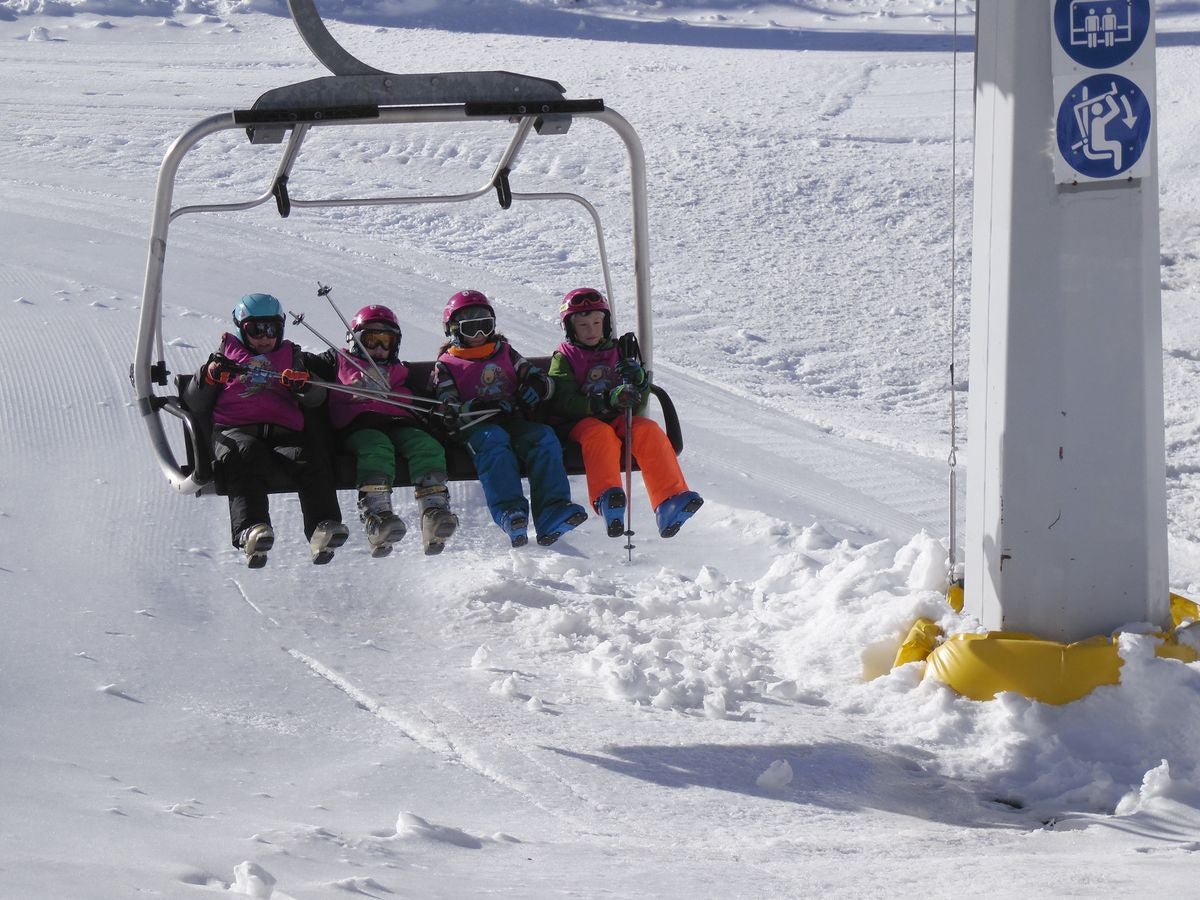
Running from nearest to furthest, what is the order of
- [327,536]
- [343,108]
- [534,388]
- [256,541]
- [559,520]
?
1. [343,108]
2. [256,541]
3. [327,536]
4. [559,520]
5. [534,388]

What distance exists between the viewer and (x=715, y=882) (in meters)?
4.38

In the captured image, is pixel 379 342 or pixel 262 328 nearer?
pixel 262 328

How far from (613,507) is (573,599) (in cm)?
172

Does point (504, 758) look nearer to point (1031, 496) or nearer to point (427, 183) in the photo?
point (1031, 496)

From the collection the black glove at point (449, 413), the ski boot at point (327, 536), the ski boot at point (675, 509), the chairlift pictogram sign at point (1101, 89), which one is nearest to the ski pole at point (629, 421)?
the ski boot at point (675, 509)

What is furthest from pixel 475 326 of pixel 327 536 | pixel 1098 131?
pixel 1098 131

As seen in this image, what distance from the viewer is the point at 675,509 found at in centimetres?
570

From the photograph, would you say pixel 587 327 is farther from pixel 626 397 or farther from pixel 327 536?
pixel 327 536

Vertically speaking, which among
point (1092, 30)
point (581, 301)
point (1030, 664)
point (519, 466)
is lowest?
point (1030, 664)

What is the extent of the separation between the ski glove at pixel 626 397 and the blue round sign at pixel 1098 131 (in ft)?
5.70

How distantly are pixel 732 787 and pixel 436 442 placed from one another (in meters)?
1.62

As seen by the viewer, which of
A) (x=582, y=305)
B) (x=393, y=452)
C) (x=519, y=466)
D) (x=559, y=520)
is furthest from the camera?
(x=582, y=305)

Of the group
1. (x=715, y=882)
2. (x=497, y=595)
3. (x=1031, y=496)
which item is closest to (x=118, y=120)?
(x=497, y=595)

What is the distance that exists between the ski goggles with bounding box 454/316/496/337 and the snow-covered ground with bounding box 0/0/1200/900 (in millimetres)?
1386
